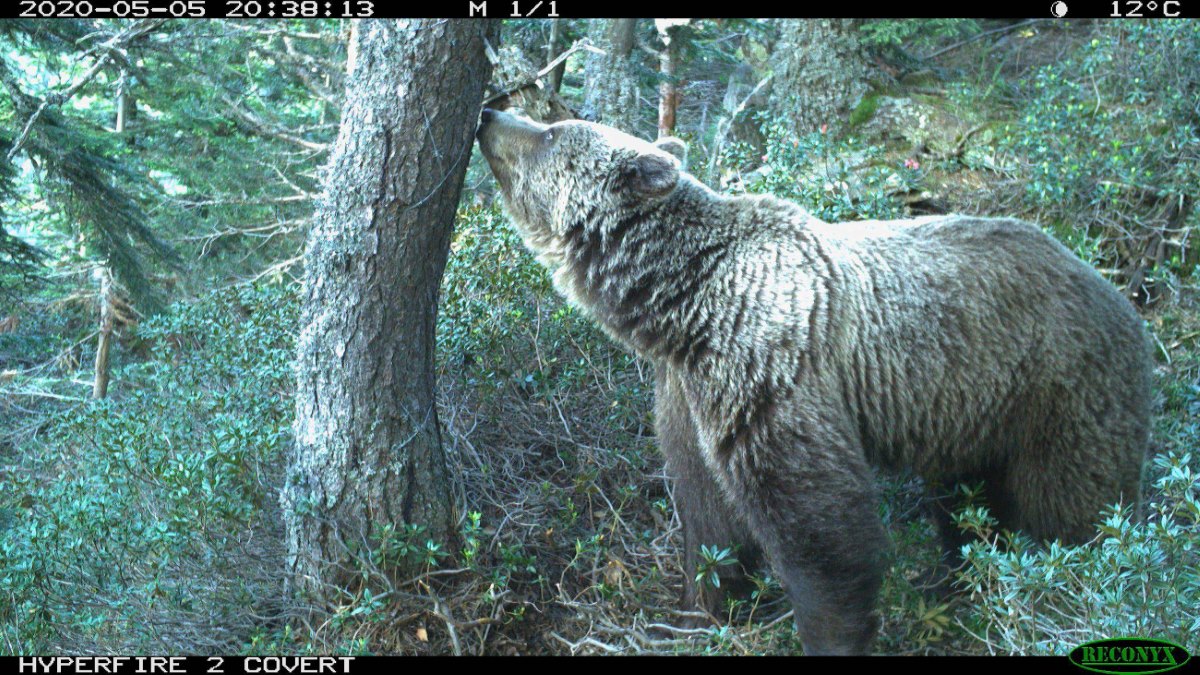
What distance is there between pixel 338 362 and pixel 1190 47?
716cm

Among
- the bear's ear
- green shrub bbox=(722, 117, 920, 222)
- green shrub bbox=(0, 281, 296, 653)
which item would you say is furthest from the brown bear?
green shrub bbox=(0, 281, 296, 653)

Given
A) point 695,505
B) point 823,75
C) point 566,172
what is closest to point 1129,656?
point 695,505

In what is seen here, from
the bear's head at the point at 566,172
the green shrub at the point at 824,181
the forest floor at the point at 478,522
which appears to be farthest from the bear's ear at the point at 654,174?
the green shrub at the point at 824,181

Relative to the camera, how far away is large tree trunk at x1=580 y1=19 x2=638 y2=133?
8289mm

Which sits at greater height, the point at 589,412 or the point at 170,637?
the point at 589,412

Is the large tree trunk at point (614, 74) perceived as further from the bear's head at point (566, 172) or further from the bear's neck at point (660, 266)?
the bear's neck at point (660, 266)

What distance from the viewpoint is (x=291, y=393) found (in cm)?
576

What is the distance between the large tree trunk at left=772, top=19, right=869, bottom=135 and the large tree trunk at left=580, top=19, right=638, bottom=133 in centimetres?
170

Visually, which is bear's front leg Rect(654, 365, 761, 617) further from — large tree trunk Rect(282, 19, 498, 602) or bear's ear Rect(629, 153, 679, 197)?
large tree trunk Rect(282, 19, 498, 602)

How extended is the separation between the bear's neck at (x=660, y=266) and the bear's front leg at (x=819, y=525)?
58cm

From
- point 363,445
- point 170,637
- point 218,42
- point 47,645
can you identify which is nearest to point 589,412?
point 363,445

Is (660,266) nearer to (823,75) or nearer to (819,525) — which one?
(819,525)

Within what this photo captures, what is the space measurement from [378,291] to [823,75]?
19.9 ft

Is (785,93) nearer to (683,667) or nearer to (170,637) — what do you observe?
(683,667)
